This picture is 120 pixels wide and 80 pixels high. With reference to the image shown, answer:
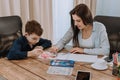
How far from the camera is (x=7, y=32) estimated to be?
7.43 feet

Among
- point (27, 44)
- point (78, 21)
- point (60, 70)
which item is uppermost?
point (78, 21)

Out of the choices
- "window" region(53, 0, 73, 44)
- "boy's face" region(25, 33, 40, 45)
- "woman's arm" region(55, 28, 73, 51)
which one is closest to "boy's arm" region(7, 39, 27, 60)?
"boy's face" region(25, 33, 40, 45)

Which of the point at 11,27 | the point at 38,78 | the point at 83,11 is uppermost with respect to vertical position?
the point at 83,11

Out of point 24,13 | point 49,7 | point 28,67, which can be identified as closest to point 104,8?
point 49,7

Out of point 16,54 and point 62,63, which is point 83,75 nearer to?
point 62,63

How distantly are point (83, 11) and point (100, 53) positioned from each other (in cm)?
44

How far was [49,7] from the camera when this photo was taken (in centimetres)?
339

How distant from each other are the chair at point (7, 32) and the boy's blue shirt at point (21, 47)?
351 millimetres

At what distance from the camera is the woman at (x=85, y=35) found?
200 cm

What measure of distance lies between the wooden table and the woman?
1.05 ft

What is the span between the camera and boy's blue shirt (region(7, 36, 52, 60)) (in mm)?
1780

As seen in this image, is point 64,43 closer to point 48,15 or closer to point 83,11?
point 83,11

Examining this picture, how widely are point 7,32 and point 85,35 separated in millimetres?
838

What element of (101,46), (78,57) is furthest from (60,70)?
(101,46)
